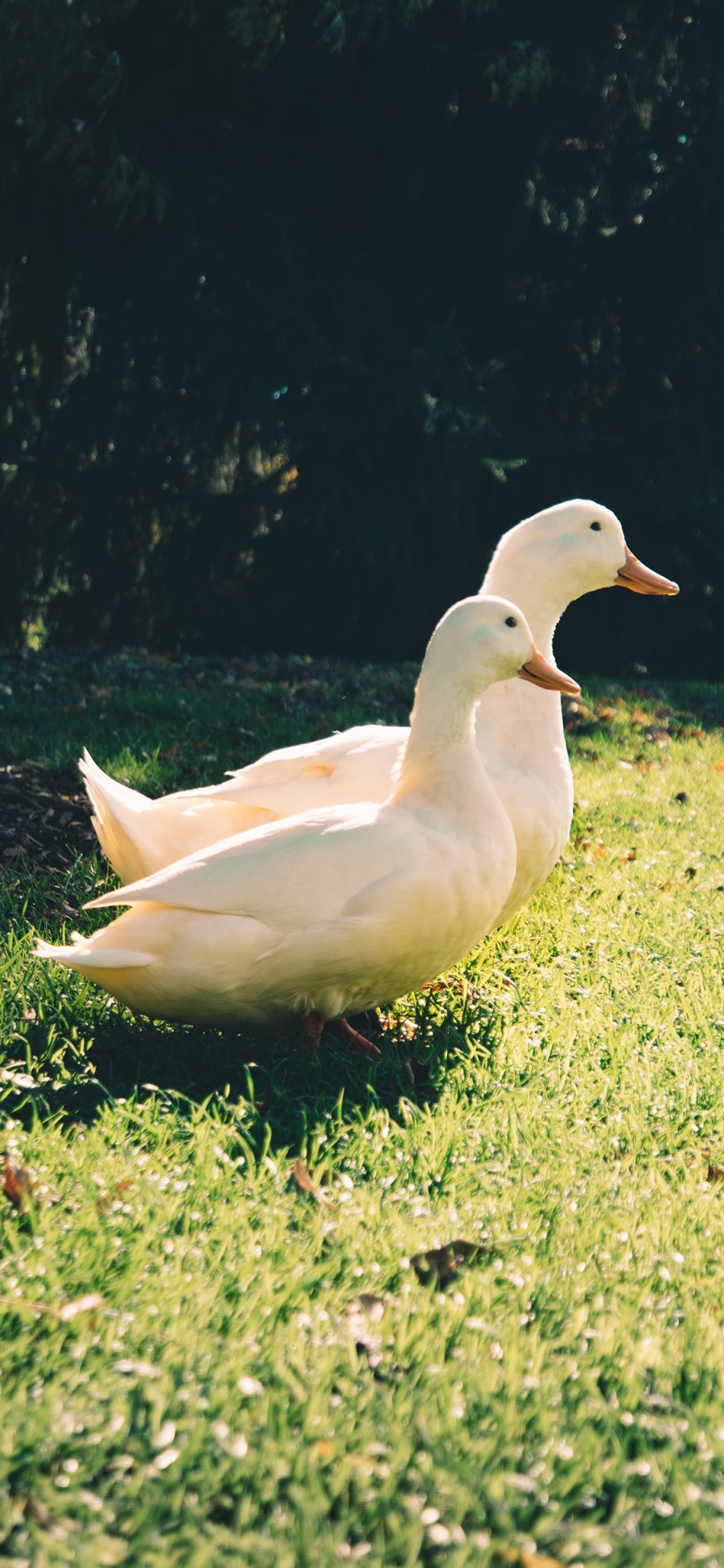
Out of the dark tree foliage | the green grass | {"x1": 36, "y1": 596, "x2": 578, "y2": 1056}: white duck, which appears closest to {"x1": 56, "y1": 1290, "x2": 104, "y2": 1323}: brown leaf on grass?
the green grass

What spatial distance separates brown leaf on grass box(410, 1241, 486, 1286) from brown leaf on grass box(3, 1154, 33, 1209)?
0.74 m

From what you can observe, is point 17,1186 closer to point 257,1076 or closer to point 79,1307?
point 79,1307

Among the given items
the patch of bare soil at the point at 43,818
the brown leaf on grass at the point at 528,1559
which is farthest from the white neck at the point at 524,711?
the brown leaf on grass at the point at 528,1559

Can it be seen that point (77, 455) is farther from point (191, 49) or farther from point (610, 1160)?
point (610, 1160)

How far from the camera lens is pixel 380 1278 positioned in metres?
2.23

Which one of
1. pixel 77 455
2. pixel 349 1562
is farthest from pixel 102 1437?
pixel 77 455

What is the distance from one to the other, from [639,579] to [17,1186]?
10.6 ft

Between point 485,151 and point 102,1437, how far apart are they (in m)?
12.0

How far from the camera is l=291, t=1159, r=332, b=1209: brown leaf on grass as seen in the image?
2.52 metres

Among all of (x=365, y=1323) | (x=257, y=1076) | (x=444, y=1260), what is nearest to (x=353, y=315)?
(x=257, y=1076)

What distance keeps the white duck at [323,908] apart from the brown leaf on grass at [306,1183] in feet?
1.89

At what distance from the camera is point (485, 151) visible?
1160 centimetres

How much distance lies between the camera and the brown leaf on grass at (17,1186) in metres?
2.41

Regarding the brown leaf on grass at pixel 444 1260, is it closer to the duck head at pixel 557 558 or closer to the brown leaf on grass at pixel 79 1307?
the brown leaf on grass at pixel 79 1307
